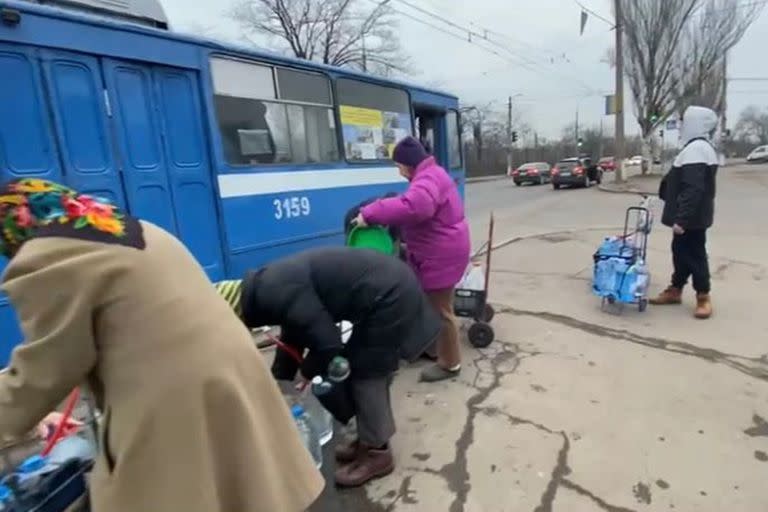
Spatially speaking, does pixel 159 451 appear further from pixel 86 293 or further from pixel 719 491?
pixel 719 491

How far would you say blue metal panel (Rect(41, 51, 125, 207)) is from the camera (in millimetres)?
3867

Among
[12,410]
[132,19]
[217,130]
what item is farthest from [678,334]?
[132,19]

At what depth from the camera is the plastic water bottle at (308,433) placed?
2336 millimetres

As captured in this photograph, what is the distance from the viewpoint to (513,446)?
3084 millimetres

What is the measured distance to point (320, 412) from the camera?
8.50ft

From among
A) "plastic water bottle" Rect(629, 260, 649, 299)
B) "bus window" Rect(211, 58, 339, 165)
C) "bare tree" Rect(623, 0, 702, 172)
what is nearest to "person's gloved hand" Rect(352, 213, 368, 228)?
"bus window" Rect(211, 58, 339, 165)

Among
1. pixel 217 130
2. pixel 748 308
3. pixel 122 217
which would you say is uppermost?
pixel 217 130

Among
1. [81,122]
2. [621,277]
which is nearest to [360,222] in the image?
[81,122]

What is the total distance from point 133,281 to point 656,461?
2779mm

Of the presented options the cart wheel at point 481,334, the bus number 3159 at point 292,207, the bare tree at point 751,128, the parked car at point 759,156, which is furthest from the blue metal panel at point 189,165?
the bare tree at point 751,128

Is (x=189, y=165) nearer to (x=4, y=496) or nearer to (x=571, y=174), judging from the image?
(x=4, y=496)

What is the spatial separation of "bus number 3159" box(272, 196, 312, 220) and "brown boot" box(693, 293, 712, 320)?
13.2 ft

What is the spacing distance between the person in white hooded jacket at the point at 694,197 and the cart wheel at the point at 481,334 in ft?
6.84

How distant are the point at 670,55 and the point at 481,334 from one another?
94.6ft
